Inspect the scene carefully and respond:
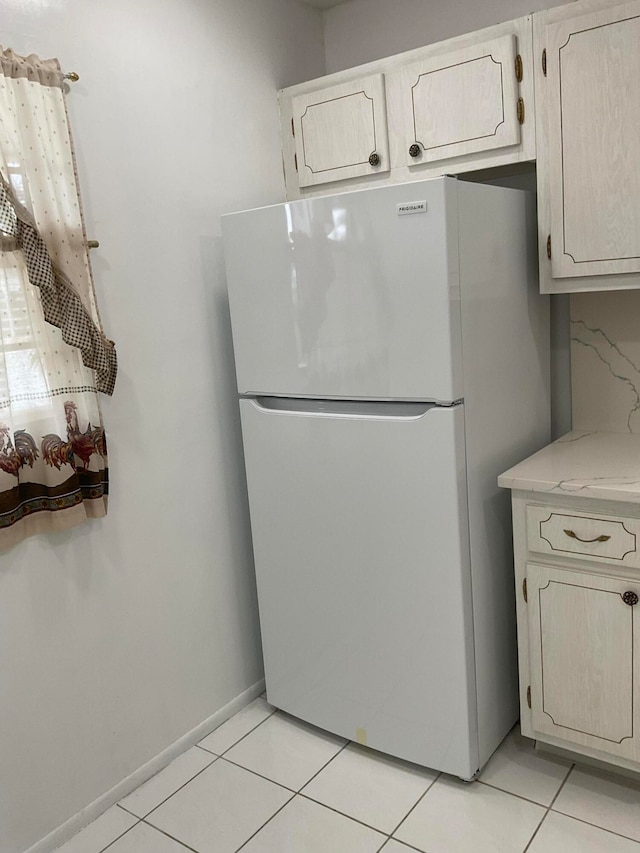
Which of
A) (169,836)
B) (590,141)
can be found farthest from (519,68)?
(169,836)

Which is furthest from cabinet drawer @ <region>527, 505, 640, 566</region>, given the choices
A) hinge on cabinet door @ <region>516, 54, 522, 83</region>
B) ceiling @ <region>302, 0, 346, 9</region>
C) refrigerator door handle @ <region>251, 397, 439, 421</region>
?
ceiling @ <region>302, 0, 346, 9</region>

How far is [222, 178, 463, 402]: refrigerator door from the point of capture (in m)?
1.83

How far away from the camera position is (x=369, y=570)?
211cm

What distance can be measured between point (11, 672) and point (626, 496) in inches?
61.1

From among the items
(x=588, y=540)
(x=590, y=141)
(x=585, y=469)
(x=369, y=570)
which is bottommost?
(x=369, y=570)

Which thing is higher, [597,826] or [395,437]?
[395,437]

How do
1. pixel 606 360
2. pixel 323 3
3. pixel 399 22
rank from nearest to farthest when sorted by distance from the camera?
pixel 606 360 → pixel 399 22 → pixel 323 3

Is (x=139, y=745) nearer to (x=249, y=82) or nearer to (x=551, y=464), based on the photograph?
(x=551, y=464)

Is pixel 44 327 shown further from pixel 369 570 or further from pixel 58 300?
pixel 369 570

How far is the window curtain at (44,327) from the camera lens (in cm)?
172

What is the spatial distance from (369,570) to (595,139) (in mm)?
1296

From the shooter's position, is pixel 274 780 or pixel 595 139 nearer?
pixel 595 139

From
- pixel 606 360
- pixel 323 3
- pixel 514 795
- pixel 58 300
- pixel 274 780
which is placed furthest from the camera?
pixel 323 3

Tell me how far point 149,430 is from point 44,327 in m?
0.48
